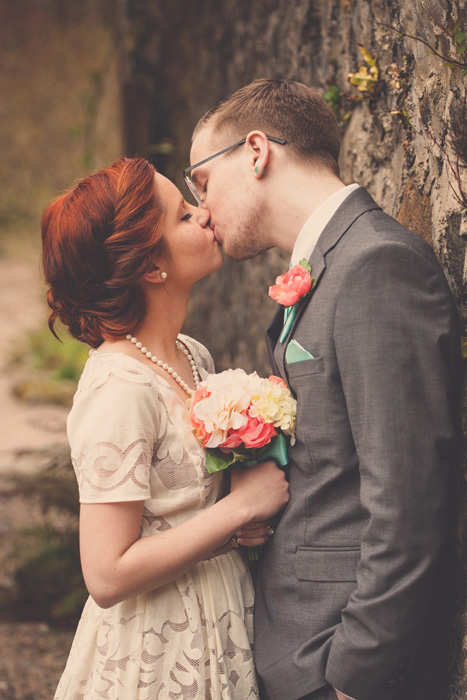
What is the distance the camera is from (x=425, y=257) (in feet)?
5.05

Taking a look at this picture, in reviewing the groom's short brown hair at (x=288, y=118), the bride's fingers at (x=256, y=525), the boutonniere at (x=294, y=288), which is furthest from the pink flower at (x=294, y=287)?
the bride's fingers at (x=256, y=525)

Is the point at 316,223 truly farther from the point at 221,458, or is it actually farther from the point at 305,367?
the point at 221,458

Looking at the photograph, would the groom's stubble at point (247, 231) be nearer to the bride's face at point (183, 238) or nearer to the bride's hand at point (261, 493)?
the bride's face at point (183, 238)

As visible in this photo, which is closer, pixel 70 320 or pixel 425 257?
pixel 425 257

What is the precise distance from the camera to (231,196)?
80.4 inches

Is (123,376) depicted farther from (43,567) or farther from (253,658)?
(43,567)

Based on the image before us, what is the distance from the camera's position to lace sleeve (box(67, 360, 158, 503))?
66.6 inches

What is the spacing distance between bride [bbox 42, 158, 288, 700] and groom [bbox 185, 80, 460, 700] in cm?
11

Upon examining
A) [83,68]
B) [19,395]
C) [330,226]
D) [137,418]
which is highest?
[330,226]

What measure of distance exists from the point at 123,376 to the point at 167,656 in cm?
72

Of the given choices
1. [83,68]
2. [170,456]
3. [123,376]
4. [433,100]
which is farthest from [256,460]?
[83,68]

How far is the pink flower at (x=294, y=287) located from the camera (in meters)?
1.68

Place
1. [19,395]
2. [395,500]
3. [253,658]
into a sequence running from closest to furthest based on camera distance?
[395,500] → [253,658] → [19,395]

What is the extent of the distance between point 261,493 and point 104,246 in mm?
749
